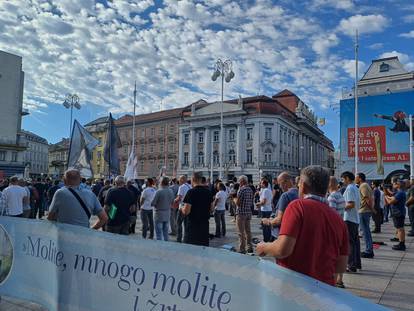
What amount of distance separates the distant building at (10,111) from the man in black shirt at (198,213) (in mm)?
67276

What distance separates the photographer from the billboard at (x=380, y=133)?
1441 inches

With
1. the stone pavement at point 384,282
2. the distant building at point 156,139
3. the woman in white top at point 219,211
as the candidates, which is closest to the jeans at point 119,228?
the stone pavement at point 384,282

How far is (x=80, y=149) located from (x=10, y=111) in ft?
215

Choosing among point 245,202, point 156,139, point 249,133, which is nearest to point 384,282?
point 245,202

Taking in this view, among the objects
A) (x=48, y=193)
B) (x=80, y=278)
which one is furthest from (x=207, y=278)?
(x=48, y=193)

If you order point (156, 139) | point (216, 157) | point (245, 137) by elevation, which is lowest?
point (216, 157)

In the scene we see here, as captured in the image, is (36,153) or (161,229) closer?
(161,229)

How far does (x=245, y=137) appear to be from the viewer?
63.2 m

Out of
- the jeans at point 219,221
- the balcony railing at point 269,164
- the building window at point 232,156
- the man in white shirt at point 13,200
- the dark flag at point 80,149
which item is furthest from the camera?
the building window at point 232,156

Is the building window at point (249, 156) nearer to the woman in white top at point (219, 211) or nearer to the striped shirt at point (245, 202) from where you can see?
the woman in white top at point (219, 211)

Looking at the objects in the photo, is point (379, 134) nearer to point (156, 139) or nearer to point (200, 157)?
point (200, 157)

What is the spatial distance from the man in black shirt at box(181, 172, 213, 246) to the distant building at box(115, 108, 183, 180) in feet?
209

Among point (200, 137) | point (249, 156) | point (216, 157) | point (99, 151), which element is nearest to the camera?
point (249, 156)

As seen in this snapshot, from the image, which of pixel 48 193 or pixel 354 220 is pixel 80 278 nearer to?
pixel 354 220
